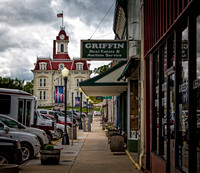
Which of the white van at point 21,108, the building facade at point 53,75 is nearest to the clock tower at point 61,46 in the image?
the building facade at point 53,75

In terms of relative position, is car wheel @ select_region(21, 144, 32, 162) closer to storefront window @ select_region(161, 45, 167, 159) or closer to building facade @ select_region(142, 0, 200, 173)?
building facade @ select_region(142, 0, 200, 173)

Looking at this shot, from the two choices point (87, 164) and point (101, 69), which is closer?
point (87, 164)

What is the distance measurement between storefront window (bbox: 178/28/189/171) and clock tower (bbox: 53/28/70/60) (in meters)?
97.5

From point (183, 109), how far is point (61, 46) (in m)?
101

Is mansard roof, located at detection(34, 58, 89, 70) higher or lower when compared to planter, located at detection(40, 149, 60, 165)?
higher

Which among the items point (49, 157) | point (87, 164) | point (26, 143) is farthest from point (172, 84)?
point (26, 143)

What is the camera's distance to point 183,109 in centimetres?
643

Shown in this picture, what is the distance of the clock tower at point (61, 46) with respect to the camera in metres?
104

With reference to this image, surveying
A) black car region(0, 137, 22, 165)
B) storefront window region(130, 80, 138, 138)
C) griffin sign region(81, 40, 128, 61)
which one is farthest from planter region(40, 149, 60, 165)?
storefront window region(130, 80, 138, 138)

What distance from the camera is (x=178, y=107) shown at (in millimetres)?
6805

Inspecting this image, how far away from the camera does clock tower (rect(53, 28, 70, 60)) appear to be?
103875mm

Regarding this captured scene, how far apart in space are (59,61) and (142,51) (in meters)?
88.8

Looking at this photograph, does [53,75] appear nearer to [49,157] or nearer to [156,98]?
[49,157]

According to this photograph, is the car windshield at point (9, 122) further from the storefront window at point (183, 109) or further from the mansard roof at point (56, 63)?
the mansard roof at point (56, 63)
